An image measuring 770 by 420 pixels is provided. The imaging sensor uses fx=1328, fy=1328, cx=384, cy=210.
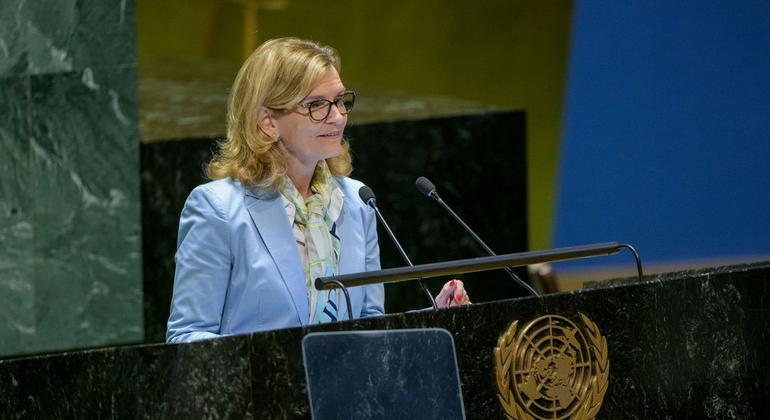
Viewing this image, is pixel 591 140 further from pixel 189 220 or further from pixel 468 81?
pixel 189 220

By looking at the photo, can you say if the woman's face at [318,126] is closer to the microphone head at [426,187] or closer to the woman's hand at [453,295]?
the microphone head at [426,187]

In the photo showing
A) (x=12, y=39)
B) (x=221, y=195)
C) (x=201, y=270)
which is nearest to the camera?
(x=201, y=270)

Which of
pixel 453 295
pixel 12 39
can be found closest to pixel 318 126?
pixel 453 295

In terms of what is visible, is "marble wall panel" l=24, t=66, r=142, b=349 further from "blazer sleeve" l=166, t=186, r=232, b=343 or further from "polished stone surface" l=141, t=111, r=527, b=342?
"blazer sleeve" l=166, t=186, r=232, b=343

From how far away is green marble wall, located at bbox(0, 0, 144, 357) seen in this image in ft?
18.4

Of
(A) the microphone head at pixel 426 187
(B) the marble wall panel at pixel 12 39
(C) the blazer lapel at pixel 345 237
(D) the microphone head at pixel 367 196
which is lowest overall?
(C) the blazer lapel at pixel 345 237

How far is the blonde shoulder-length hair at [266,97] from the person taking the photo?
3.32m

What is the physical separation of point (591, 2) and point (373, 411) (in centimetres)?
473

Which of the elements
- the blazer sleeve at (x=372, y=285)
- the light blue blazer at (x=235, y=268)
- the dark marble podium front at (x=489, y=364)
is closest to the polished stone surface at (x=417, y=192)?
the blazer sleeve at (x=372, y=285)

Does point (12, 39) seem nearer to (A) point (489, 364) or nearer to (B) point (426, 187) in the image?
(B) point (426, 187)

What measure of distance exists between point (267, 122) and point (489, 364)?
1006mm

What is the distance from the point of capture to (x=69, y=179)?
5.76 m

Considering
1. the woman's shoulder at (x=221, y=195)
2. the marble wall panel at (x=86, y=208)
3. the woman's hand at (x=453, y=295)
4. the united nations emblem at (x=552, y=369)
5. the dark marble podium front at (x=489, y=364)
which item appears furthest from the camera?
the marble wall panel at (x=86, y=208)

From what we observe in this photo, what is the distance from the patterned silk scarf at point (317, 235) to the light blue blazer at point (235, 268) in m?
0.04
